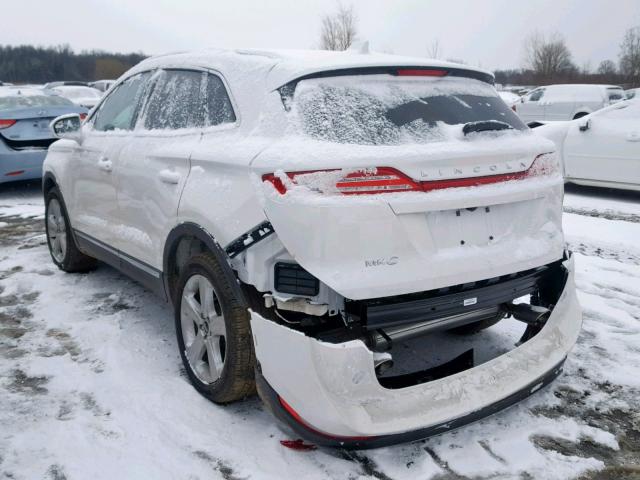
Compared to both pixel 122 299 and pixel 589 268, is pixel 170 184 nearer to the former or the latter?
pixel 122 299

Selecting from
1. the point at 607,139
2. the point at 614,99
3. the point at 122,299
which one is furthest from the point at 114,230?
the point at 614,99

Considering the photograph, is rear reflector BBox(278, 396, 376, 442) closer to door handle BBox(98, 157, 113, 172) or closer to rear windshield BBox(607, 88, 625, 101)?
door handle BBox(98, 157, 113, 172)

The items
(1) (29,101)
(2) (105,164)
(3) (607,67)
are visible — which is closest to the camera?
(2) (105,164)

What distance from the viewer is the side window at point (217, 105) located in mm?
3004

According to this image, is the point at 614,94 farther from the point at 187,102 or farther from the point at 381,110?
the point at 381,110

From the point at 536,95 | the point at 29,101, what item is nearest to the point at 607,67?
the point at 536,95

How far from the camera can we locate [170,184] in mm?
3162

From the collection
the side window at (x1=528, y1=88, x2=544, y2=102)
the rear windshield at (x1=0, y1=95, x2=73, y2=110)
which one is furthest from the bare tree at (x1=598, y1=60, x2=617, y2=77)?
the rear windshield at (x1=0, y1=95, x2=73, y2=110)

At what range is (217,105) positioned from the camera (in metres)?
3.11

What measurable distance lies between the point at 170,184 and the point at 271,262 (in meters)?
0.98

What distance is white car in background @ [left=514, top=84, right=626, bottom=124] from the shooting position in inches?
748

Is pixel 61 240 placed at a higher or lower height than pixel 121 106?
lower

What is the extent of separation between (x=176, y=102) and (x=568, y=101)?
18594mm

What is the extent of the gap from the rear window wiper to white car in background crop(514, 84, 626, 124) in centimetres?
1697
